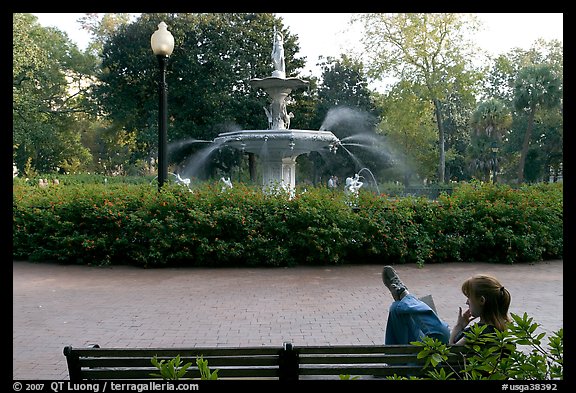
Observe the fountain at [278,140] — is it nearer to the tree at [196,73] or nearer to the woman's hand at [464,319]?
the woman's hand at [464,319]

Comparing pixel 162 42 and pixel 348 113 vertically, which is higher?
pixel 348 113

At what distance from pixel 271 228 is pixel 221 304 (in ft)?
10.7

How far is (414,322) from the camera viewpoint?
3.47m

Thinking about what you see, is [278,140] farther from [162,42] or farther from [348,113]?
[348,113]

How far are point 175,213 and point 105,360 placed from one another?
8.00 m

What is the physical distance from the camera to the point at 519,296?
7.84 metres

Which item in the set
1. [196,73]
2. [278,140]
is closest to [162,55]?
[278,140]

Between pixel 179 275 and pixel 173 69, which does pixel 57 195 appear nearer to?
pixel 179 275

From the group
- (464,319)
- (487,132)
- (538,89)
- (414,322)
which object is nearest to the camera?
(464,319)

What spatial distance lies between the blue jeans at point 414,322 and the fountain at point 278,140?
9.19m

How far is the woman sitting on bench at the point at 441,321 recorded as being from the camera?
301cm

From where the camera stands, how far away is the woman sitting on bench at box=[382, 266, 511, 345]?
3010 mm

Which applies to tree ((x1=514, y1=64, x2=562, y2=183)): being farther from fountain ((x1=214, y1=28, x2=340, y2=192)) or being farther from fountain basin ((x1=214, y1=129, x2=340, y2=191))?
fountain basin ((x1=214, y1=129, x2=340, y2=191))

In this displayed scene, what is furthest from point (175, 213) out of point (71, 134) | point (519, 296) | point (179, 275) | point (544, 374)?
point (71, 134)
